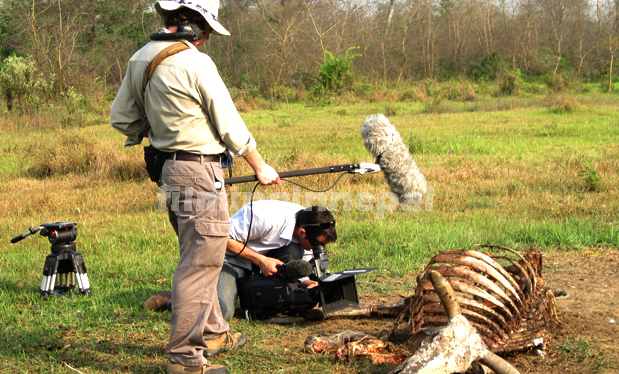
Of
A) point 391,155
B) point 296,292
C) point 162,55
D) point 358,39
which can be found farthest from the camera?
point 358,39

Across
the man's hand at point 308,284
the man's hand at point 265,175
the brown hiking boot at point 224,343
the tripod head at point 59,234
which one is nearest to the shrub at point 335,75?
the tripod head at point 59,234

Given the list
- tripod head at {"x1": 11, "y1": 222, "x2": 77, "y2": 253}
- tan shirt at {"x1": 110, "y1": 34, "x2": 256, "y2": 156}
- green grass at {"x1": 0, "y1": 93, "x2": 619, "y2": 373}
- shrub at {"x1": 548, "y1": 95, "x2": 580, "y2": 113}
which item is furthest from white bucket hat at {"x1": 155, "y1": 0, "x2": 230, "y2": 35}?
shrub at {"x1": 548, "y1": 95, "x2": 580, "y2": 113}

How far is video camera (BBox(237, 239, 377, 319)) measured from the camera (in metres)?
4.39

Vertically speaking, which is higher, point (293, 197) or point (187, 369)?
point (293, 197)

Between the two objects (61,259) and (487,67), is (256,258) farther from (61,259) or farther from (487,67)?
(487,67)

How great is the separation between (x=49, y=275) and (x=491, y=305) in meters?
3.56

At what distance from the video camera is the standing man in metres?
1.10

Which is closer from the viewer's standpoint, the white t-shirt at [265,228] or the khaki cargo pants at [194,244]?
the khaki cargo pants at [194,244]

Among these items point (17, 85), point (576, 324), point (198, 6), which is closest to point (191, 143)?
point (198, 6)

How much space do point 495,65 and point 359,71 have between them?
643 cm

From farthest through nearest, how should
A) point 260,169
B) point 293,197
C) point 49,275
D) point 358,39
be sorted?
point 358,39 → point 293,197 → point 49,275 → point 260,169

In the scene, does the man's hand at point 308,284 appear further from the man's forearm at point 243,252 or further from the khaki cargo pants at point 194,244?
the khaki cargo pants at point 194,244

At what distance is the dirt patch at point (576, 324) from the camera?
3568 mm

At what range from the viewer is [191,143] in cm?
328
